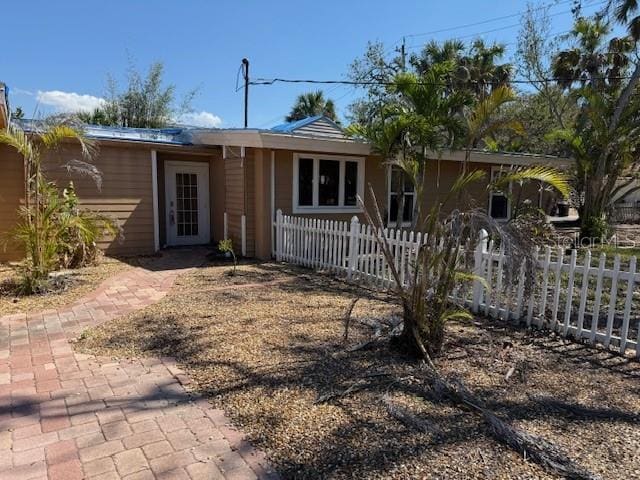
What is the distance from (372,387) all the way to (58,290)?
16.7ft

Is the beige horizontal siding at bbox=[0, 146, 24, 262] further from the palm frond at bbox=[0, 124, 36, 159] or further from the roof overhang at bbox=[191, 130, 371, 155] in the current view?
the roof overhang at bbox=[191, 130, 371, 155]

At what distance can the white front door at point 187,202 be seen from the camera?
1080 centimetres

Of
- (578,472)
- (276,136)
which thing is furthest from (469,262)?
(276,136)

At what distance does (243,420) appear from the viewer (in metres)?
2.94

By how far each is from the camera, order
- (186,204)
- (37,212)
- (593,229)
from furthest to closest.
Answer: (593,229) < (186,204) < (37,212)

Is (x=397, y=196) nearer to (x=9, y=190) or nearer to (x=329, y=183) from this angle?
(x=329, y=183)

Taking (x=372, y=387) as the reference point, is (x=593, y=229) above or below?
above

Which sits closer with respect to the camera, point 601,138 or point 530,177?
point 530,177

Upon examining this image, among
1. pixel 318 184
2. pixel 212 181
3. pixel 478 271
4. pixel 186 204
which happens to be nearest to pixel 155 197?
pixel 186 204

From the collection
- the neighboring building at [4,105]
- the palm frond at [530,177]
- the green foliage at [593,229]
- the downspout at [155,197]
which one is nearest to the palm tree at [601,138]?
the green foliage at [593,229]

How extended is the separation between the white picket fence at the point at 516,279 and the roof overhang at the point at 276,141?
1.45 metres

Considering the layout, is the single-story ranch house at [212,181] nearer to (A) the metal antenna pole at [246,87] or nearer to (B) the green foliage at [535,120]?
(A) the metal antenna pole at [246,87]

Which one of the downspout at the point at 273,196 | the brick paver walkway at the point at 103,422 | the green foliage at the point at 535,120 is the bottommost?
the brick paver walkway at the point at 103,422

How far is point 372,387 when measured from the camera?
11.1ft
